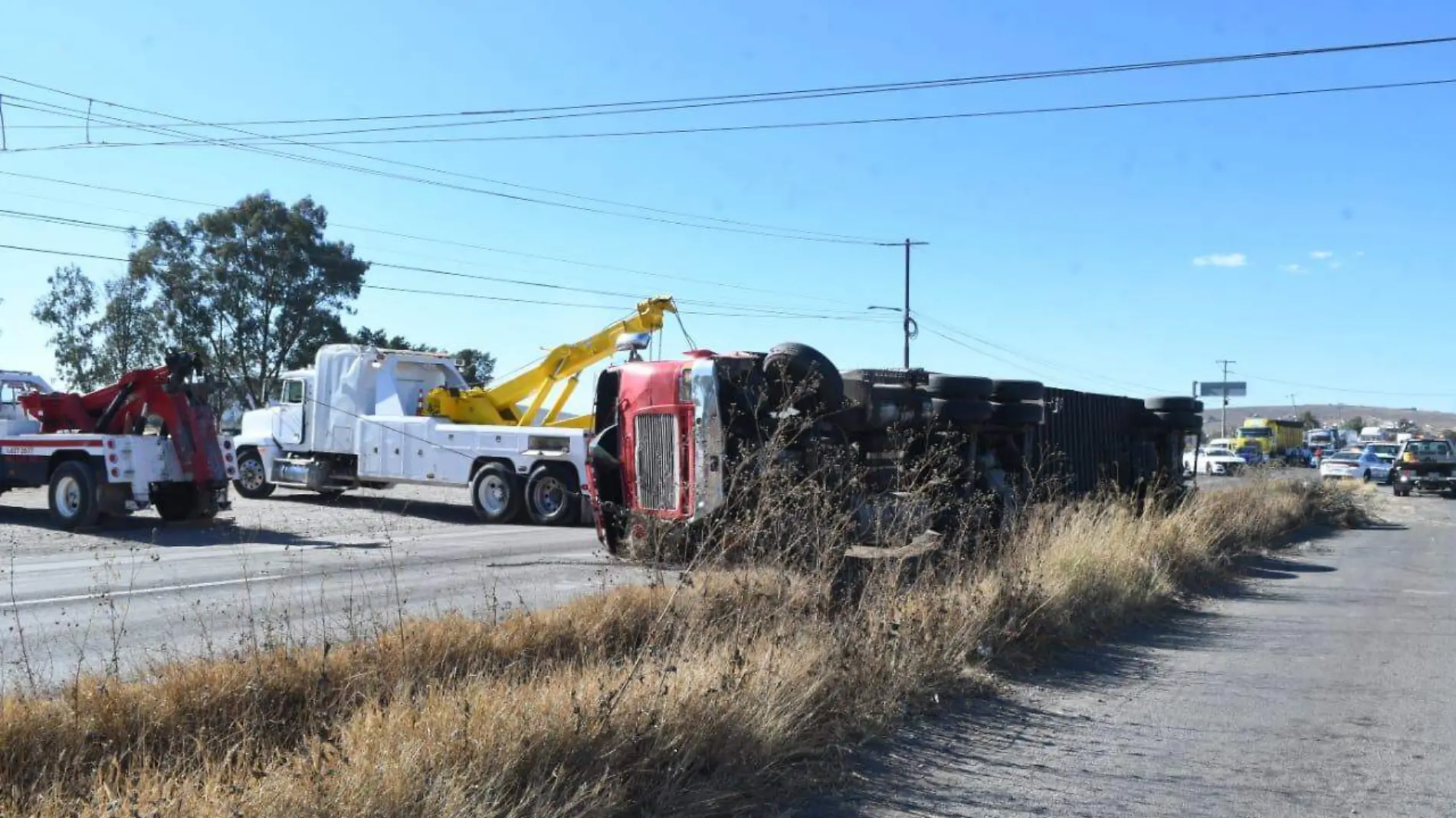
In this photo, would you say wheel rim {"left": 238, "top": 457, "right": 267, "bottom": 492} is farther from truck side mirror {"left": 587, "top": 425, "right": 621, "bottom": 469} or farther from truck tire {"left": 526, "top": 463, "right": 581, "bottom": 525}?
truck side mirror {"left": 587, "top": 425, "right": 621, "bottom": 469}

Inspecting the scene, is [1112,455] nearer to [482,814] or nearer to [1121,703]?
[1121,703]

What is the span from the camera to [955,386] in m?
13.0

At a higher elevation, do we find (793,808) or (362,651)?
(362,651)

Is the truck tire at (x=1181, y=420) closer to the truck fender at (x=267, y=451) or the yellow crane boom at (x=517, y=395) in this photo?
the yellow crane boom at (x=517, y=395)

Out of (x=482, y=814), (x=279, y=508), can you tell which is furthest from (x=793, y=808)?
(x=279, y=508)

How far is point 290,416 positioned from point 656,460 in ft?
42.8

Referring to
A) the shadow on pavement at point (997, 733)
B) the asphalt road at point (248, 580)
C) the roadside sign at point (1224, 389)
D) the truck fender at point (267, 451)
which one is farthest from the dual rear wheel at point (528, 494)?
the roadside sign at point (1224, 389)

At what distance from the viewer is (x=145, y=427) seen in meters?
17.7

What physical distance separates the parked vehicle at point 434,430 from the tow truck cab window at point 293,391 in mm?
30

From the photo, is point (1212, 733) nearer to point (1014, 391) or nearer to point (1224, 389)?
point (1014, 391)

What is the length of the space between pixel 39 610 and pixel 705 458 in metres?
→ 5.83

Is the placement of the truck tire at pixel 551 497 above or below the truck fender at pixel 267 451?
below

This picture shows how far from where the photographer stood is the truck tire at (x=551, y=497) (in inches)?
747

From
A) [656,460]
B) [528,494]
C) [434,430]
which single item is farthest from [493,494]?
[656,460]
